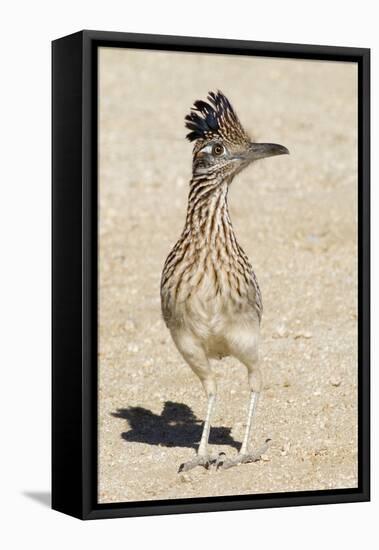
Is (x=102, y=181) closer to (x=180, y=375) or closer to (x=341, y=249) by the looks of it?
(x=341, y=249)

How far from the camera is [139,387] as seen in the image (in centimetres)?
984

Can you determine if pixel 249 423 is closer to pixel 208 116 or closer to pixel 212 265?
pixel 212 265

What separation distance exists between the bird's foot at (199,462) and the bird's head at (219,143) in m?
1.64

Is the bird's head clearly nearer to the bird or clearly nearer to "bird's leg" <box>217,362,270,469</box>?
the bird

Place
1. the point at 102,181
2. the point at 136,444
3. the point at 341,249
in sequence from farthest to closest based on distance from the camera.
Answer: the point at 102,181 < the point at 341,249 < the point at 136,444

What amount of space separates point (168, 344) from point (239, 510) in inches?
98.9

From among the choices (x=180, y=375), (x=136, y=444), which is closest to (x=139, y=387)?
(x=180, y=375)

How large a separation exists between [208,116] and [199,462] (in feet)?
6.61

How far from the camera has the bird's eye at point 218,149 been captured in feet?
26.9

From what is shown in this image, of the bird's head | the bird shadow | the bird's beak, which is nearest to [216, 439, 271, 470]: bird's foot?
the bird shadow

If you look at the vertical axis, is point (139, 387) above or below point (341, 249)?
below

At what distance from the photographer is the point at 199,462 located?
27.3ft

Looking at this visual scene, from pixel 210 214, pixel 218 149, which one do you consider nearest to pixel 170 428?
pixel 210 214

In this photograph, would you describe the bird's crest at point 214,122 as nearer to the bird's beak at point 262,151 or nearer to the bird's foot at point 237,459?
the bird's beak at point 262,151
